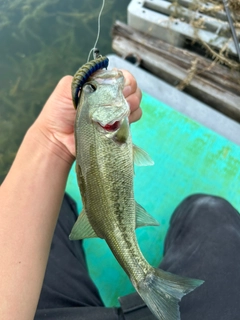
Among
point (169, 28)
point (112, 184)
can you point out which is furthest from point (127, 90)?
point (169, 28)

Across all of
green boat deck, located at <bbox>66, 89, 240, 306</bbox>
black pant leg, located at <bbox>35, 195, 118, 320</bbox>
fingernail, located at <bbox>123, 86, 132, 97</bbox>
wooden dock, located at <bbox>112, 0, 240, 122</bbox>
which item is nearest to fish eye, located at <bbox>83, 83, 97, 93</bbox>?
fingernail, located at <bbox>123, 86, 132, 97</bbox>

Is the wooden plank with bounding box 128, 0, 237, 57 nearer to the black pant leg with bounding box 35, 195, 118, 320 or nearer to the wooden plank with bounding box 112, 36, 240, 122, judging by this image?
the wooden plank with bounding box 112, 36, 240, 122

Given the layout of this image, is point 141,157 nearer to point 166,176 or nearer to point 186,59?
point 166,176

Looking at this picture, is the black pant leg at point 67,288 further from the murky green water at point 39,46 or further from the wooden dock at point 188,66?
the murky green water at point 39,46

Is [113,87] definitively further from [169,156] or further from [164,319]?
[169,156]

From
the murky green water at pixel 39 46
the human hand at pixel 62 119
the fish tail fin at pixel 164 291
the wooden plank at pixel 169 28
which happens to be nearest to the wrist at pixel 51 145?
the human hand at pixel 62 119

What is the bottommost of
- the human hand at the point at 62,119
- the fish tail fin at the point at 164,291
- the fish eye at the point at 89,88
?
the fish tail fin at the point at 164,291
